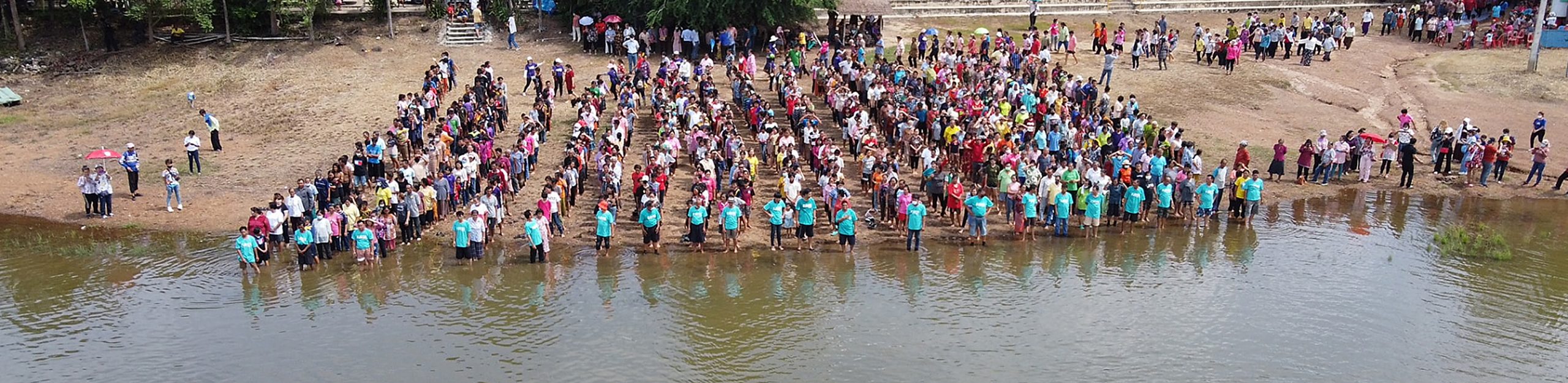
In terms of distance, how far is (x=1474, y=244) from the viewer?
19.8 metres

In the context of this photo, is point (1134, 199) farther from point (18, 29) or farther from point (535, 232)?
point (18, 29)

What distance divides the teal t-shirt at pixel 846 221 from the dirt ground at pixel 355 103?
155 cm

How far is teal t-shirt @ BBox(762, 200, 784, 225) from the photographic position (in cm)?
1922

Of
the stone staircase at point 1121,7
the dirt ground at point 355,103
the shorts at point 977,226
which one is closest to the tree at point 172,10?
the dirt ground at point 355,103

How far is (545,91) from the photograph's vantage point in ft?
90.4

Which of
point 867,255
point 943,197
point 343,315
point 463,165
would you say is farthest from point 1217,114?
point 343,315

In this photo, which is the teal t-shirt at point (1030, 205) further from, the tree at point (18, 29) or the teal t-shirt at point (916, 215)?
the tree at point (18, 29)

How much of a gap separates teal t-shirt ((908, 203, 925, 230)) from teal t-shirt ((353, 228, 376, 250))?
316 inches

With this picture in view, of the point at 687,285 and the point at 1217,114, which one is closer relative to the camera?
the point at 687,285

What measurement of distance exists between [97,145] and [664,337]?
1781 centimetres

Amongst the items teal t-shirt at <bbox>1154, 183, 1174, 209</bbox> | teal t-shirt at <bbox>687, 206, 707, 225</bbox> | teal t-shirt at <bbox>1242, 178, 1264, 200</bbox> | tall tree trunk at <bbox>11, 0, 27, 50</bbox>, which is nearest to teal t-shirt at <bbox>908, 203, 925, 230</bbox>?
teal t-shirt at <bbox>687, 206, 707, 225</bbox>

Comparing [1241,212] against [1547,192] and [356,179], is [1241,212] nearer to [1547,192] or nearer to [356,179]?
[1547,192]

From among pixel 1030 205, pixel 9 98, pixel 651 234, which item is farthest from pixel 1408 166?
pixel 9 98

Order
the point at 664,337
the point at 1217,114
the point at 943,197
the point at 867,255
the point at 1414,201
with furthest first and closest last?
the point at 1217,114 < the point at 1414,201 < the point at 943,197 < the point at 867,255 < the point at 664,337
